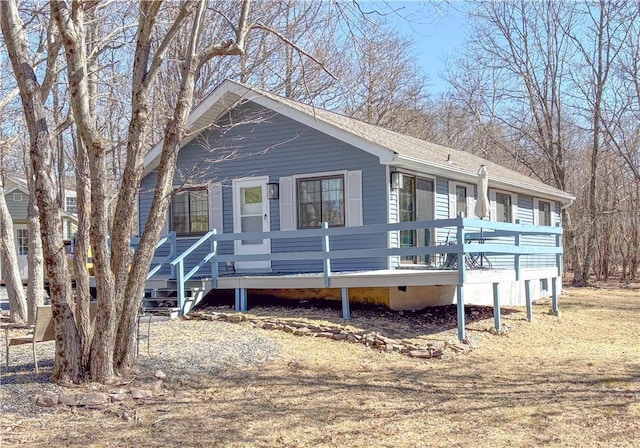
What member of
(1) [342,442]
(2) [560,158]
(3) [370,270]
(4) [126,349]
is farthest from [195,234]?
(2) [560,158]

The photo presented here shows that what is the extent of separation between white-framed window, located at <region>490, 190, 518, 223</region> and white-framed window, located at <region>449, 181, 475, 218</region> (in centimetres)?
85

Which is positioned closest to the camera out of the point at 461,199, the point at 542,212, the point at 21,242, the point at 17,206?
the point at 461,199

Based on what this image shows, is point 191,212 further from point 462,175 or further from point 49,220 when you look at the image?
point 49,220

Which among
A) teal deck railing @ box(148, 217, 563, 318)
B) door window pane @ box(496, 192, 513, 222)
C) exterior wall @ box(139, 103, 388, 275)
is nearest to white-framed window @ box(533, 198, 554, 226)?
door window pane @ box(496, 192, 513, 222)

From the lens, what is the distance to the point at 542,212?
→ 1867 centimetres

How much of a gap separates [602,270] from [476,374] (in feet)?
79.3

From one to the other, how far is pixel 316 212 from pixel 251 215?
5.21 ft

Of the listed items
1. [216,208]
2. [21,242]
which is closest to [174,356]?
[216,208]

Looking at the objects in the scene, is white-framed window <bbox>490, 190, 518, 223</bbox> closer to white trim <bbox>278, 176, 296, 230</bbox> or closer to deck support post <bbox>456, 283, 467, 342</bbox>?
white trim <bbox>278, 176, 296, 230</bbox>

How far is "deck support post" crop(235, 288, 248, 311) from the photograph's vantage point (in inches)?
433

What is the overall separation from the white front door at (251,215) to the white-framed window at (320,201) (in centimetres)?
80

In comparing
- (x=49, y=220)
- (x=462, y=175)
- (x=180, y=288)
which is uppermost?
(x=462, y=175)

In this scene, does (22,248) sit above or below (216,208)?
below

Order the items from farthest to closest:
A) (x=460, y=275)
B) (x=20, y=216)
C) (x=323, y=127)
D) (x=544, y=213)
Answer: (x=20, y=216) → (x=544, y=213) → (x=323, y=127) → (x=460, y=275)
